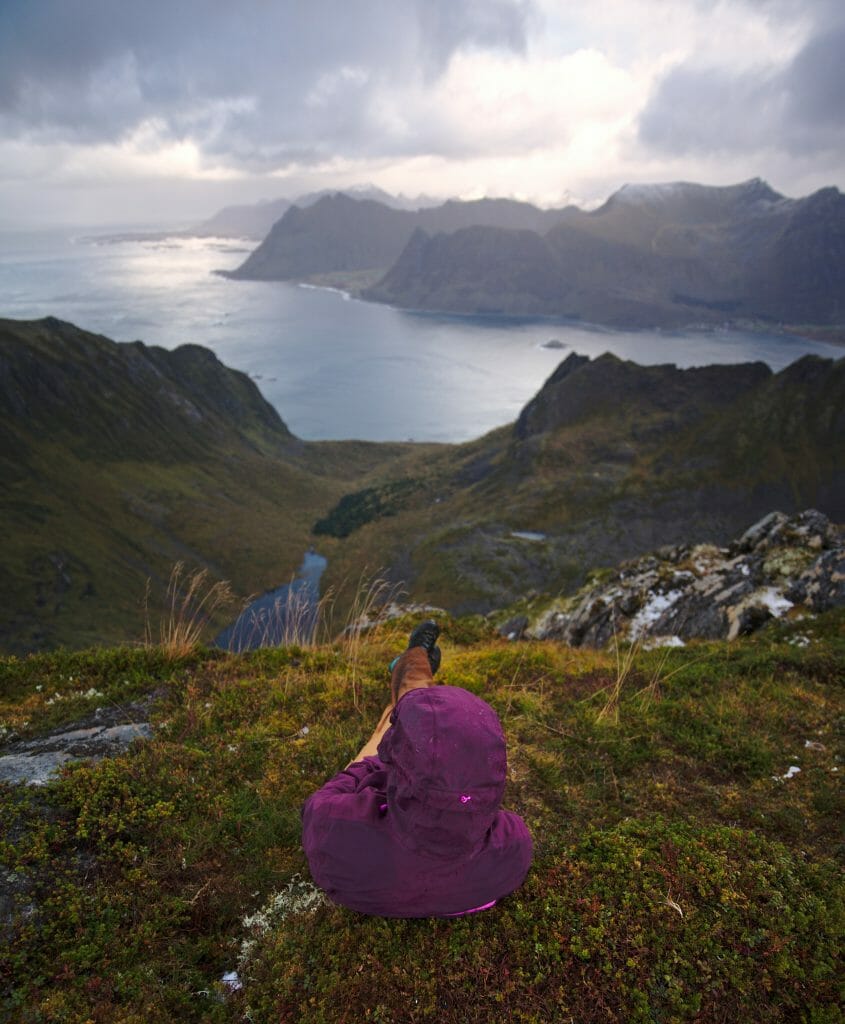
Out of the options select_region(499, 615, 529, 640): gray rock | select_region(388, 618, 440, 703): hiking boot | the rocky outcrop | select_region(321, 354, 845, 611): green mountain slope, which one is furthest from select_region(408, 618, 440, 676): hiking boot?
select_region(321, 354, 845, 611): green mountain slope

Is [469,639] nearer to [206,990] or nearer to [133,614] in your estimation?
[206,990]

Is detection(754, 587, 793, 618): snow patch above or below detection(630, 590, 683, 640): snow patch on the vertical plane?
above

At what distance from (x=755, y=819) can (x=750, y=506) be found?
360 ft

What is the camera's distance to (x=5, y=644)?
2318 inches

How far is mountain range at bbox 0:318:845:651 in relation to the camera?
8319 centimetres

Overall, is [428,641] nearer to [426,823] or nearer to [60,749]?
[426,823]

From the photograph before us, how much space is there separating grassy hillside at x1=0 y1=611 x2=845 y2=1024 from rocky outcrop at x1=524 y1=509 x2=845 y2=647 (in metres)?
4.29

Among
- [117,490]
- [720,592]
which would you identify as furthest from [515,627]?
[117,490]

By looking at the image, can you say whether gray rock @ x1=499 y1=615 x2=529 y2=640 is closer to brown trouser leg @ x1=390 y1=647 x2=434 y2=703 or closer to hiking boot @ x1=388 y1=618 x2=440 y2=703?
hiking boot @ x1=388 y1=618 x2=440 y2=703

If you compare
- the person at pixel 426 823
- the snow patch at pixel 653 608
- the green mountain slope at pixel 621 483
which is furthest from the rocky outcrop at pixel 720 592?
the green mountain slope at pixel 621 483

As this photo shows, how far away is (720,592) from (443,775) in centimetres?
1449

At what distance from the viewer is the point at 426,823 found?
12.1 ft

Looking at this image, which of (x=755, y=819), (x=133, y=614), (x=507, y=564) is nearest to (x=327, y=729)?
(x=755, y=819)

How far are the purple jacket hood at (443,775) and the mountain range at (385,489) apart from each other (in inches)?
2771
